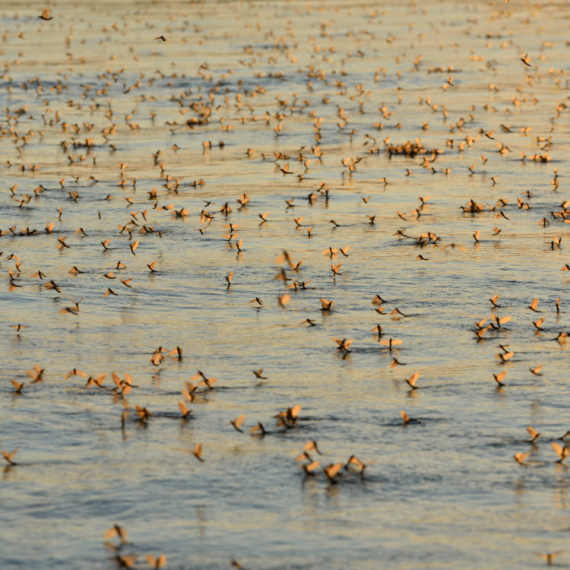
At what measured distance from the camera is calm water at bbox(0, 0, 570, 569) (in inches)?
181

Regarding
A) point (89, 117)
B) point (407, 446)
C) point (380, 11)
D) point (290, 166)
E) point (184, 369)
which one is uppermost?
point (380, 11)

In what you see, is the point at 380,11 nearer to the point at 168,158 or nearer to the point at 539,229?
the point at 168,158

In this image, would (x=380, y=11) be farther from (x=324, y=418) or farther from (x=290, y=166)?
(x=324, y=418)

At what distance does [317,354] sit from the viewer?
677cm

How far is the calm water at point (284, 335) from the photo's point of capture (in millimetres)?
4590

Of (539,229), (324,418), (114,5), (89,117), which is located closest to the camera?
(324,418)

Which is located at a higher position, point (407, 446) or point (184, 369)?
point (184, 369)

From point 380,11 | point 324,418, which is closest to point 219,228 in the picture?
point 324,418

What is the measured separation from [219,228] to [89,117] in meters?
8.35

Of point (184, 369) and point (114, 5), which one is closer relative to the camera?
point (184, 369)

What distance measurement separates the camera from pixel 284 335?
23.5 ft

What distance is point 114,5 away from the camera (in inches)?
1806

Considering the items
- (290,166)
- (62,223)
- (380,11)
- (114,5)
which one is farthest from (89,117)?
(114,5)

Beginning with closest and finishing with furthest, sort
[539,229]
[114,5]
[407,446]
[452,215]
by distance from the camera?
[407,446], [539,229], [452,215], [114,5]
